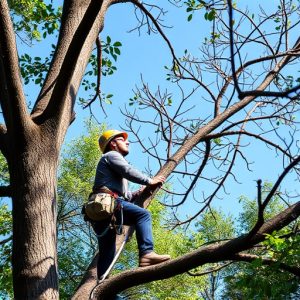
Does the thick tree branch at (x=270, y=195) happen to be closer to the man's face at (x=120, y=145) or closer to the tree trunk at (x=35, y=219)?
the tree trunk at (x=35, y=219)

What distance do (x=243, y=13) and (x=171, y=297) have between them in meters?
12.3

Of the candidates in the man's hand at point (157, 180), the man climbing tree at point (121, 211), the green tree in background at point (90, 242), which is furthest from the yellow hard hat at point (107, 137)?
the green tree in background at point (90, 242)

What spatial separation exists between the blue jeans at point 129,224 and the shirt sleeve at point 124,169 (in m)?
0.19

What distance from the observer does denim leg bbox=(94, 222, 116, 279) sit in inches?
158

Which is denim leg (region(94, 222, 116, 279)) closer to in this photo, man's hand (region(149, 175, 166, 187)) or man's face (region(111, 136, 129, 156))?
man's hand (region(149, 175, 166, 187))

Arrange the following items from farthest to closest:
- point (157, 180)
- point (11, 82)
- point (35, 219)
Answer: point (157, 180) < point (11, 82) < point (35, 219)

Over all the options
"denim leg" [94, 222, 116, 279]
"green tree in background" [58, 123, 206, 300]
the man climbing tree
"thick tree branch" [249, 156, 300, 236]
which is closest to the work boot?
the man climbing tree

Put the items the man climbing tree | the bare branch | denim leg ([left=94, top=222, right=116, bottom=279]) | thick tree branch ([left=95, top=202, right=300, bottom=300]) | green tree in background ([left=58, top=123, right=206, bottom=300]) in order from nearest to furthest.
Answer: thick tree branch ([left=95, top=202, right=300, bottom=300]) < the bare branch < the man climbing tree < denim leg ([left=94, top=222, right=116, bottom=279]) < green tree in background ([left=58, top=123, right=206, bottom=300])

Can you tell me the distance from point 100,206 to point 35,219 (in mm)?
595

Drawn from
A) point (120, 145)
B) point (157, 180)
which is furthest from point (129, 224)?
point (120, 145)

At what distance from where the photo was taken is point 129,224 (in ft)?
13.3

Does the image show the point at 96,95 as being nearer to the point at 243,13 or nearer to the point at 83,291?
the point at 243,13

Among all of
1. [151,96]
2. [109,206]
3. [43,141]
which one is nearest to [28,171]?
[43,141]

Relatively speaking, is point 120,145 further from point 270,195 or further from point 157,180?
point 270,195
